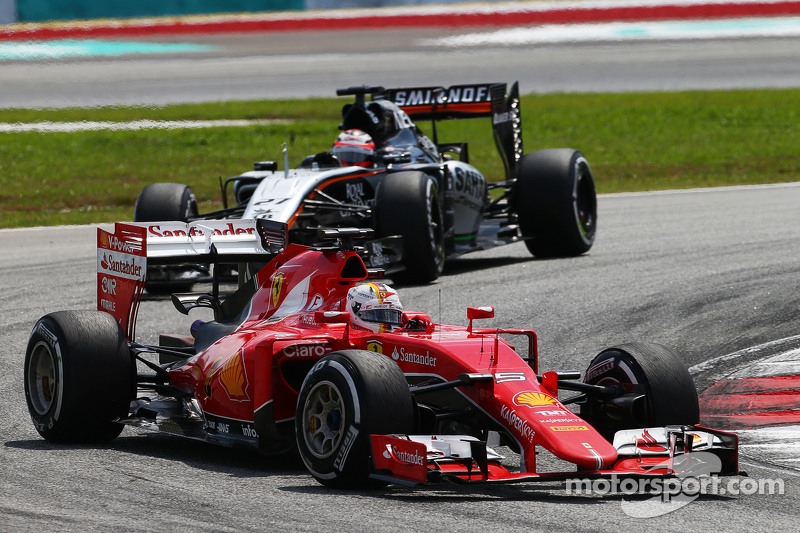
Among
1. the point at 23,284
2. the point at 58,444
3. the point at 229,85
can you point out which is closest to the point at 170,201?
the point at 23,284

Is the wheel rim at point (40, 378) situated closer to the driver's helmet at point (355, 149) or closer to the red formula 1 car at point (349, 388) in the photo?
the red formula 1 car at point (349, 388)

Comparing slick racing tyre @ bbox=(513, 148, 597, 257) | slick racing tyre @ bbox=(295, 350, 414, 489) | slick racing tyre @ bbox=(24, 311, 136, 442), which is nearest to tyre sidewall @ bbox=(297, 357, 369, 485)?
slick racing tyre @ bbox=(295, 350, 414, 489)

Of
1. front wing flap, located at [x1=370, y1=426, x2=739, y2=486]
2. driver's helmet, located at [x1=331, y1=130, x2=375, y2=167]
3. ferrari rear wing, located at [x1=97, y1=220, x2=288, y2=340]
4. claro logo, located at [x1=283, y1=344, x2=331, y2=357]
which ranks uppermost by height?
driver's helmet, located at [x1=331, y1=130, x2=375, y2=167]

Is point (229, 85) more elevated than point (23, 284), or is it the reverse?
point (229, 85)

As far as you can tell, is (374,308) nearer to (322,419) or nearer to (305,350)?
(305,350)

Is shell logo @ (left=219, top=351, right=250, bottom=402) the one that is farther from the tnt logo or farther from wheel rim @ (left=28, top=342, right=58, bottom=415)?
the tnt logo

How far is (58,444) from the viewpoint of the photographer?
7.86 metres

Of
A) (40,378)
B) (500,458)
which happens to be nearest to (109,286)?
(40,378)

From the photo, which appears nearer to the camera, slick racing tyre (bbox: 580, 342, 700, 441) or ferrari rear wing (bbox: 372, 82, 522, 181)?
slick racing tyre (bbox: 580, 342, 700, 441)

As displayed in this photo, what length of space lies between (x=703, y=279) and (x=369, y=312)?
6.91 m

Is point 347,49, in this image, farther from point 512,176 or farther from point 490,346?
point 490,346

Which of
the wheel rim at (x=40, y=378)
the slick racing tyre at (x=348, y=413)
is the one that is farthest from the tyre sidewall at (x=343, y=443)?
the wheel rim at (x=40, y=378)

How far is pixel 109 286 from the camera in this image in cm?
914

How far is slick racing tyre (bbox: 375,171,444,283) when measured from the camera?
1358cm
